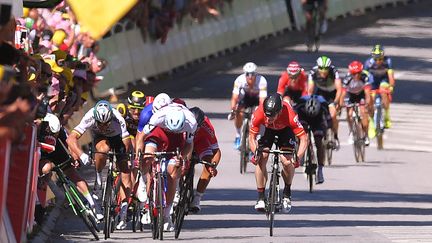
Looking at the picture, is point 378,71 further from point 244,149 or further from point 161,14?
point 161,14

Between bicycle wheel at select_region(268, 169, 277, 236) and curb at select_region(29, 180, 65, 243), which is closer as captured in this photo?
curb at select_region(29, 180, 65, 243)

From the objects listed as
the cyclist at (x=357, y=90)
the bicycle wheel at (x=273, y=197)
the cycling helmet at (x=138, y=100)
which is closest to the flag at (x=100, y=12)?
the bicycle wheel at (x=273, y=197)

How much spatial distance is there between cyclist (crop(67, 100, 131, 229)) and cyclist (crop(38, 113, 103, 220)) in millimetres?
143

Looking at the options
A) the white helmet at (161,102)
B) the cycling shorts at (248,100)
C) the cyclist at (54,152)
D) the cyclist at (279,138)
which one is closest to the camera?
the cyclist at (54,152)

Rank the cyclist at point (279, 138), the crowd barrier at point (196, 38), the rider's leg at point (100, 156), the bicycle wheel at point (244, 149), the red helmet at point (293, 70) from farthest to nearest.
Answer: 1. the crowd barrier at point (196, 38)
2. the bicycle wheel at point (244, 149)
3. the red helmet at point (293, 70)
4. the cyclist at point (279, 138)
5. the rider's leg at point (100, 156)

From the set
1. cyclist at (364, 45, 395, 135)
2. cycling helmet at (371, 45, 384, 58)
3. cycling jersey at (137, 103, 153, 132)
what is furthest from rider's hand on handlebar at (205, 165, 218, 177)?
cycling helmet at (371, 45, 384, 58)

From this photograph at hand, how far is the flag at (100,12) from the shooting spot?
46.5ft

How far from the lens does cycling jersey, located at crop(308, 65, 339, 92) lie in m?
26.2

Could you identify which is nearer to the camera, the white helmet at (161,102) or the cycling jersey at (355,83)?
the white helmet at (161,102)

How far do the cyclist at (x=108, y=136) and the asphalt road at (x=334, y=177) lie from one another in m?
0.55

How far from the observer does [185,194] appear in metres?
17.9

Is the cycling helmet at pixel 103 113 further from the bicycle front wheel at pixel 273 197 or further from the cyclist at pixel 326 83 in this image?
the cyclist at pixel 326 83

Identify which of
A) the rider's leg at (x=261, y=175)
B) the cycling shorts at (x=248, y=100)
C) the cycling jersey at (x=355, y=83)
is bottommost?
the cycling jersey at (x=355, y=83)

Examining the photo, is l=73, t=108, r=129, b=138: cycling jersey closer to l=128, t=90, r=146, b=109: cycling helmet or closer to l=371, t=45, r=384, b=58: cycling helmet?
l=128, t=90, r=146, b=109: cycling helmet
